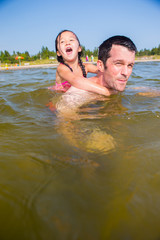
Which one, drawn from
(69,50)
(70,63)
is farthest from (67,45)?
(70,63)

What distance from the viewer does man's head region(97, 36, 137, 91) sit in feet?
7.88

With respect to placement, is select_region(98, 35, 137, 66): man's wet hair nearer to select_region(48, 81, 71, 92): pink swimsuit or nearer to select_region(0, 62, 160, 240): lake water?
select_region(0, 62, 160, 240): lake water

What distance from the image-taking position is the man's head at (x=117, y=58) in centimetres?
240

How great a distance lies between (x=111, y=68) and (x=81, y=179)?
1.93 meters

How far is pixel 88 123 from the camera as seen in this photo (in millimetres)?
2033

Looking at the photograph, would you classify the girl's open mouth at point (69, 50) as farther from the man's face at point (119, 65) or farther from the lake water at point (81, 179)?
the lake water at point (81, 179)

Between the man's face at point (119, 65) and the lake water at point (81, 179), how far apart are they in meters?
0.76

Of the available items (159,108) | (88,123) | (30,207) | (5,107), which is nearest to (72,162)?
(30,207)

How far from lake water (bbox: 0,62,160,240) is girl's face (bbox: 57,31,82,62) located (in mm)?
1888

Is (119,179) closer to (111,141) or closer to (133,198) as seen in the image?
(133,198)

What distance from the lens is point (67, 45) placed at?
3.38 metres

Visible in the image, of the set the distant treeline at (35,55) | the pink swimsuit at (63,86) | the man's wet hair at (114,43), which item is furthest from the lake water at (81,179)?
the distant treeline at (35,55)

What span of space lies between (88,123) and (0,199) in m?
1.28

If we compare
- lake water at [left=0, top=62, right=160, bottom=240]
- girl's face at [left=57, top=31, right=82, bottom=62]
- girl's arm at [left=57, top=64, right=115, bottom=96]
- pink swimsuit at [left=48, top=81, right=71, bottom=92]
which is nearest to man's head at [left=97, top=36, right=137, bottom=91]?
girl's arm at [left=57, top=64, right=115, bottom=96]
